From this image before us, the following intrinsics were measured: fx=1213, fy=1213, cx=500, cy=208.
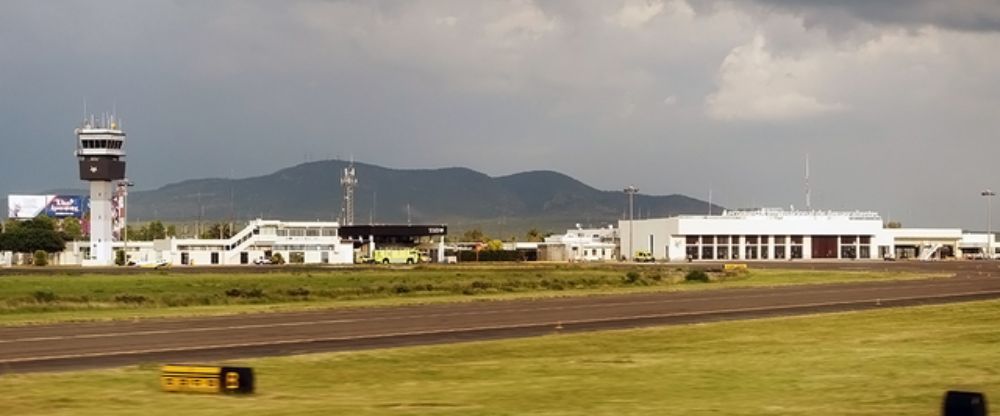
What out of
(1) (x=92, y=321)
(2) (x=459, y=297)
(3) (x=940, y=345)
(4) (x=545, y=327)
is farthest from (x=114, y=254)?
(3) (x=940, y=345)

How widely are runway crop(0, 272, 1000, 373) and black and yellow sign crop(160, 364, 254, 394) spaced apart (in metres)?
8.31

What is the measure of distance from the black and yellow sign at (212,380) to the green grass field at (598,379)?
0.40 metres

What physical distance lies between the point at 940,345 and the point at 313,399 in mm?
21803

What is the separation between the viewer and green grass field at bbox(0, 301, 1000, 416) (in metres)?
23.5

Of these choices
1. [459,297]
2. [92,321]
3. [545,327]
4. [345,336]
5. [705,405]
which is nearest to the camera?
[705,405]

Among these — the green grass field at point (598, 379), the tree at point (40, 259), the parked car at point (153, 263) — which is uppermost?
the tree at point (40, 259)

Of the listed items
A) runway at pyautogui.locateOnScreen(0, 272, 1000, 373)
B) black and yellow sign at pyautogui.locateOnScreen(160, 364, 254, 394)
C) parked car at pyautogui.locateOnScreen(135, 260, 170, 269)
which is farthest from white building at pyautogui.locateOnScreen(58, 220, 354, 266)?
black and yellow sign at pyautogui.locateOnScreen(160, 364, 254, 394)

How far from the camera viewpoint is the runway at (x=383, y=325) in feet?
124

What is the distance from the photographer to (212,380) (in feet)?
84.2

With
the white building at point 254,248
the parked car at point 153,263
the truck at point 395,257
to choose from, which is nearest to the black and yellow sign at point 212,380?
the parked car at point 153,263

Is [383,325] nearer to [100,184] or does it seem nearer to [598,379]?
[598,379]

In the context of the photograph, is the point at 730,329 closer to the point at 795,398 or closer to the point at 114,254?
the point at 795,398

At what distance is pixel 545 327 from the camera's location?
158 feet

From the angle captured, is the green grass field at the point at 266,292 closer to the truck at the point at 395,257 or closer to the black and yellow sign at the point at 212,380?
the black and yellow sign at the point at 212,380
